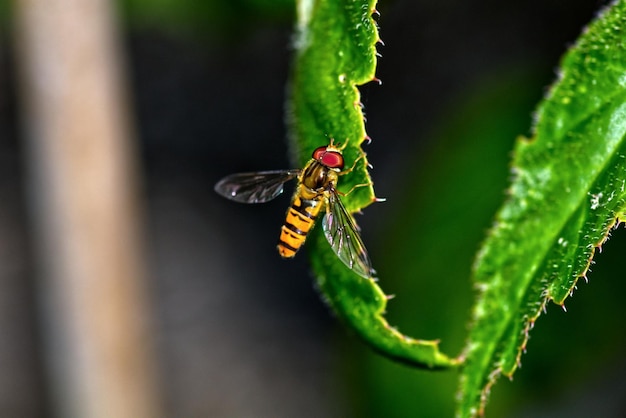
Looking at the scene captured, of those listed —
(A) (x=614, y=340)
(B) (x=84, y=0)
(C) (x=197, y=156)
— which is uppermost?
(B) (x=84, y=0)

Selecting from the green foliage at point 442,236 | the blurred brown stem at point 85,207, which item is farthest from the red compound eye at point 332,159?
the blurred brown stem at point 85,207

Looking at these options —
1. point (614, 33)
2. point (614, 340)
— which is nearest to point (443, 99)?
point (614, 340)

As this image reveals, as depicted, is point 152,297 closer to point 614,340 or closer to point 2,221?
point 2,221

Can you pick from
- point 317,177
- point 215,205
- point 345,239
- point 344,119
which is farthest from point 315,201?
point 215,205

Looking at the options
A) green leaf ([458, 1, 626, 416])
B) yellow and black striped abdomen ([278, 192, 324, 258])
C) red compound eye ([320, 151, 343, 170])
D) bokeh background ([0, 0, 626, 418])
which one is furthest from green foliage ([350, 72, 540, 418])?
green leaf ([458, 1, 626, 416])

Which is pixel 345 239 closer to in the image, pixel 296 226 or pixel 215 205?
pixel 296 226

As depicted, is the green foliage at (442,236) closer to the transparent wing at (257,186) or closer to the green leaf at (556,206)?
the transparent wing at (257,186)
